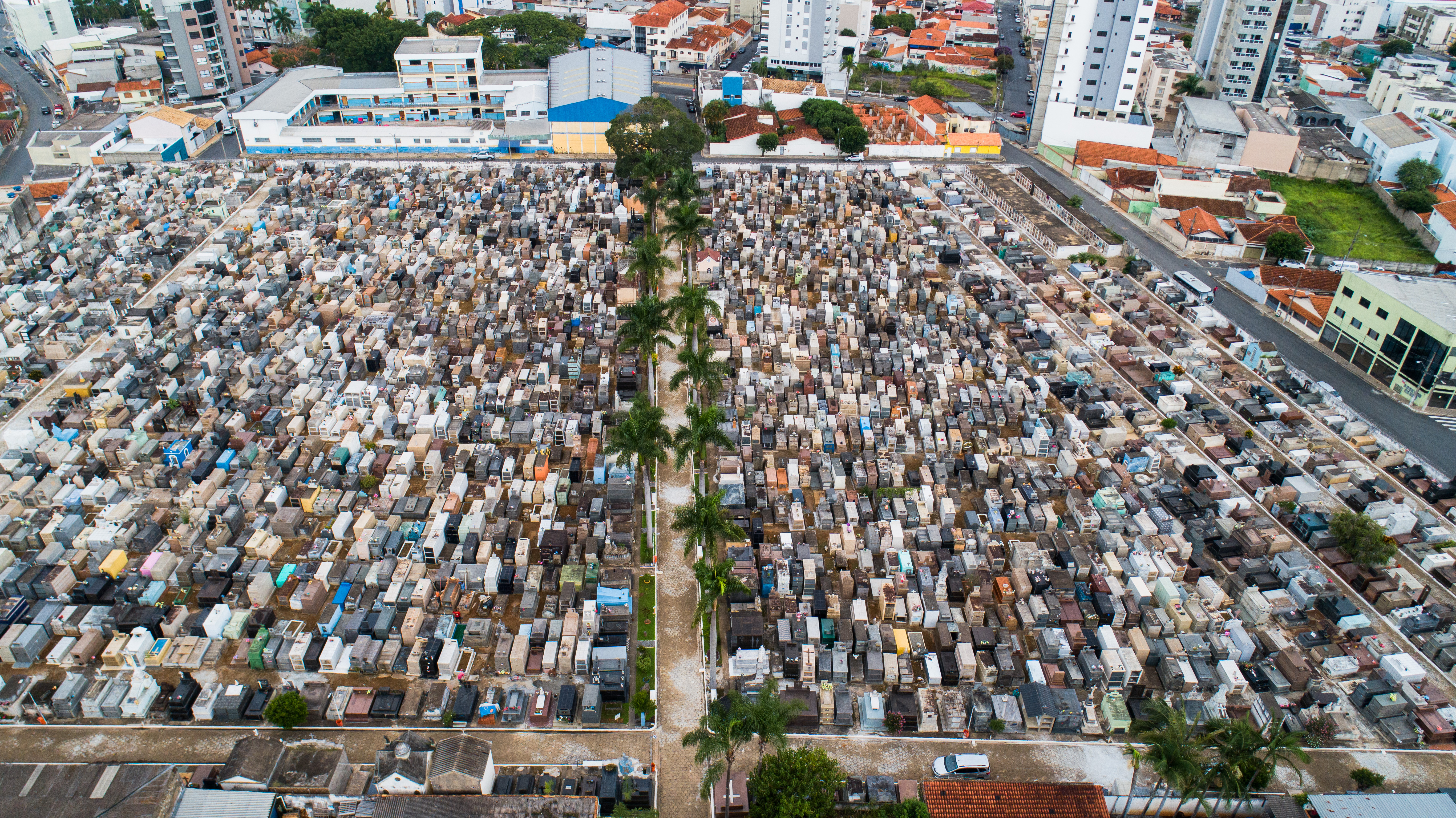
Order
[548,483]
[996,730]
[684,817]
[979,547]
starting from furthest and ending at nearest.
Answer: [548,483] → [979,547] → [996,730] → [684,817]

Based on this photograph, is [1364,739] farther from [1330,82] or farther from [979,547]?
[1330,82]

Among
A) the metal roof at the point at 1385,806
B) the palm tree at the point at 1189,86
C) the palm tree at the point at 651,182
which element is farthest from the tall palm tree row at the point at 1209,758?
the palm tree at the point at 1189,86

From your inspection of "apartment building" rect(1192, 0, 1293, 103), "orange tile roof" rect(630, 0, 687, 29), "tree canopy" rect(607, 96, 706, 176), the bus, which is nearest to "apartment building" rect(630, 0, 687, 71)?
"orange tile roof" rect(630, 0, 687, 29)

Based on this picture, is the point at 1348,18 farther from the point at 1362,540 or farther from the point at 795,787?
the point at 795,787

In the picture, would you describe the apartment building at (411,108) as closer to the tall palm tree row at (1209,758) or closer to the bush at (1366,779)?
the tall palm tree row at (1209,758)

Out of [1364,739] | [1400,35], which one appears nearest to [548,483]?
[1364,739]

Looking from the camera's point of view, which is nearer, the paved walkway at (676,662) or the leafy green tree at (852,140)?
the paved walkway at (676,662)

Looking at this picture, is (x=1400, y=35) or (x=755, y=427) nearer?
(x=755, y=427)
